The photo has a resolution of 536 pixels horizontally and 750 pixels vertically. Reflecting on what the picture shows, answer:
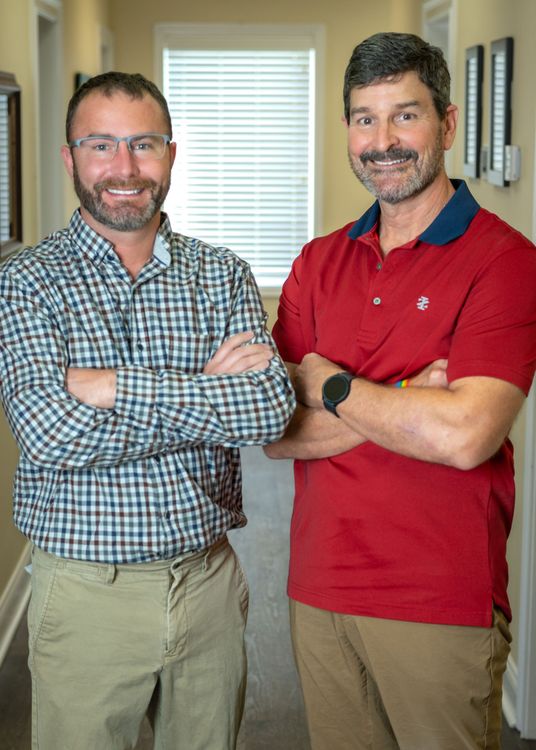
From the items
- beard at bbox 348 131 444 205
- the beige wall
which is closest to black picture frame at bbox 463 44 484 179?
the beige wall

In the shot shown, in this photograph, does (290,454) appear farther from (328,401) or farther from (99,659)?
(99,659)

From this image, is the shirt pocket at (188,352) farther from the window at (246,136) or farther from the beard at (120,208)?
the window at (246,136)

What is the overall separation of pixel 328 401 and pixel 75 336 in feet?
1.55

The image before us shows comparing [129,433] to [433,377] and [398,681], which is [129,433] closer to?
[433,377]

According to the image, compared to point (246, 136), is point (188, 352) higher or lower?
lower

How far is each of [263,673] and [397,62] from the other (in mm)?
2295

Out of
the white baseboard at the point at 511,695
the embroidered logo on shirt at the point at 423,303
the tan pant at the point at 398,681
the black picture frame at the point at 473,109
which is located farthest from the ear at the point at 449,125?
the black picture frame at the point at 473,109

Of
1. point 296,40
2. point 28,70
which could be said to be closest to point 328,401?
point 28,70

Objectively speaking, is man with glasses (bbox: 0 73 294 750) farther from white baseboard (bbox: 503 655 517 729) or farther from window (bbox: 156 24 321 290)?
window (bbox: 156 24 321 290)

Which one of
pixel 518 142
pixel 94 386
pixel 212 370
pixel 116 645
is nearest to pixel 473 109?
pixel 518 142

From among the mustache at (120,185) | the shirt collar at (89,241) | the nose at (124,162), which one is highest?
the nose at (124,162)

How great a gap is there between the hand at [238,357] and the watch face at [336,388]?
0.12 m

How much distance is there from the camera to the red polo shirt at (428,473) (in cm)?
179

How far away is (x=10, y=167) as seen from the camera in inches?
158
